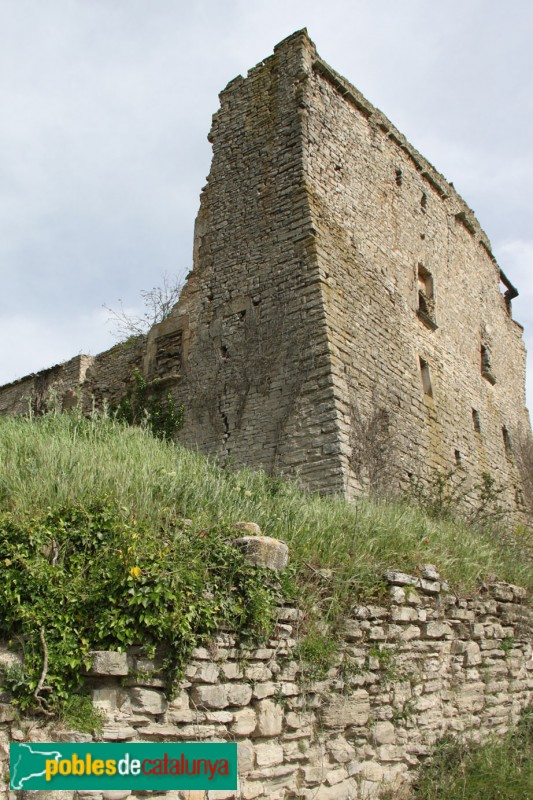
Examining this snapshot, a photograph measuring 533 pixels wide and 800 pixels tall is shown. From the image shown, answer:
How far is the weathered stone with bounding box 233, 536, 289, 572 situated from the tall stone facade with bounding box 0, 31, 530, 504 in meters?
3.92

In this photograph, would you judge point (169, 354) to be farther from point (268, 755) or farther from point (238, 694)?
point (268, 755)

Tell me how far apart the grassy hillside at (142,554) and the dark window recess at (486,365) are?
29.7 feet

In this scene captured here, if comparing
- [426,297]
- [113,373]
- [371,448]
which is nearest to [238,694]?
[371,448]

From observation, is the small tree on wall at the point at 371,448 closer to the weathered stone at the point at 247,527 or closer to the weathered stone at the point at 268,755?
the weathered stone at the point at 247,527

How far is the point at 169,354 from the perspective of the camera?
11.2 meters

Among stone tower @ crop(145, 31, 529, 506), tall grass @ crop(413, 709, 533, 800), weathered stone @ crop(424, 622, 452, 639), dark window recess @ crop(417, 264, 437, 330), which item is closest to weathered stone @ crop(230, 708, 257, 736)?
tall grass @ crop(413, 709, 533, 800)

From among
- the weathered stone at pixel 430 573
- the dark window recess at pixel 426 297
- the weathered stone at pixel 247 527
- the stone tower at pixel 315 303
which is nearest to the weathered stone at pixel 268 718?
the weathered stone at pixel 247 527

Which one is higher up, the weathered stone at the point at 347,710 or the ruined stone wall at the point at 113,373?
the ruined stone wall at the point at 113,373

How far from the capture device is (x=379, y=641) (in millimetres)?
5355

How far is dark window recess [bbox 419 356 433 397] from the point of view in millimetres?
11992

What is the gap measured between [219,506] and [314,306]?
479cm

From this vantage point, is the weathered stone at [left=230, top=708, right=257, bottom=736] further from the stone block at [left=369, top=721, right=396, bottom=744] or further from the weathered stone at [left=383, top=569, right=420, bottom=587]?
the weathered stone at [left=383, top=569, right=420, bottom=587]

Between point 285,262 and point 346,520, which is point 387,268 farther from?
point 346,520

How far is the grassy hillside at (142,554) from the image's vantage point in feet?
12.7
